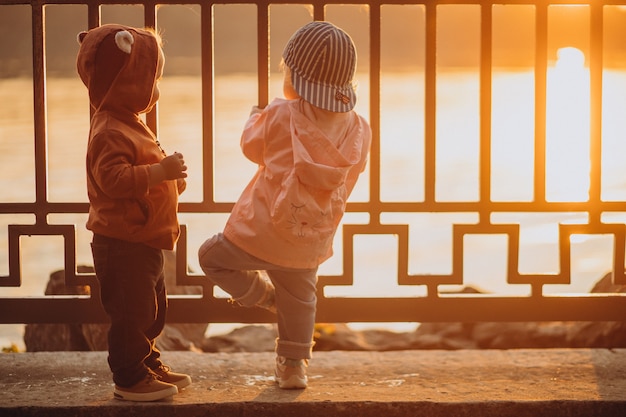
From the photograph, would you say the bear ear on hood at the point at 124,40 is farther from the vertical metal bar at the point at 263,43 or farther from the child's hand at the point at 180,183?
the vertical metal bar at the point at 263,43

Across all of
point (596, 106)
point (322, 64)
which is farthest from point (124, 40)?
point (596, 106)

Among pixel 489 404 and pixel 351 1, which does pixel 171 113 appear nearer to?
pixel 351 1

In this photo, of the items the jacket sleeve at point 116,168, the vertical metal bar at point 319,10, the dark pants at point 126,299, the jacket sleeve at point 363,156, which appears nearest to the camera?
the jacket sleeve at point 116,168

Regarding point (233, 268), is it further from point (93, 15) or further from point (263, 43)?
point (93, 15)

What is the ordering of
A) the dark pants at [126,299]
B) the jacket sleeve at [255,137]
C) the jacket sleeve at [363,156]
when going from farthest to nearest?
the jacket sleeve at [363,156] → the jacket sleeve at [255,137] → the dark pants at [126,299]

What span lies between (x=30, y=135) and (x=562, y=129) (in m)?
8.98

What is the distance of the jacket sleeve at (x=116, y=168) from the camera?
296 cm

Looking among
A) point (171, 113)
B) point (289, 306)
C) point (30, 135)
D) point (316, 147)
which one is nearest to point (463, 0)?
point (316, 147)

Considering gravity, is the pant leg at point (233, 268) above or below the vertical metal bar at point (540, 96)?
below

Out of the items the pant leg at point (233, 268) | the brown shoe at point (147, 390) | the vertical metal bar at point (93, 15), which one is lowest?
the brown shoe at point (147, 390)

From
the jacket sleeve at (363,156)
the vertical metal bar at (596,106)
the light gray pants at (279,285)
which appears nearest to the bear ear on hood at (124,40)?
the light gray pants at (279,285)

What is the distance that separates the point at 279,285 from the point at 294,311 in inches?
4.1

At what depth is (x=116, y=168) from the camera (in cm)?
296

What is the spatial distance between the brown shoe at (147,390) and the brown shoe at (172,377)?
0.42 feet
